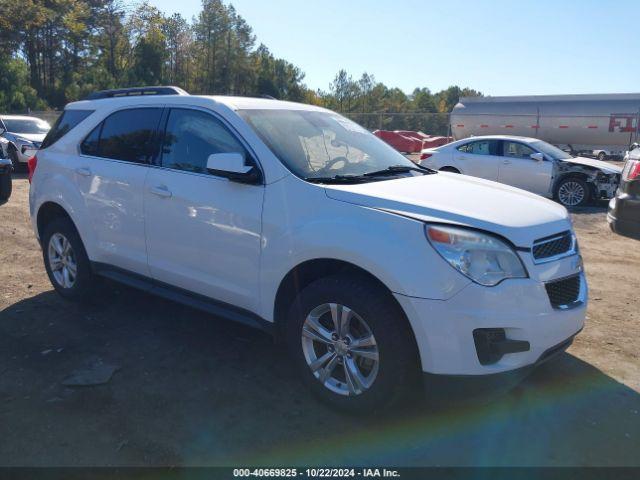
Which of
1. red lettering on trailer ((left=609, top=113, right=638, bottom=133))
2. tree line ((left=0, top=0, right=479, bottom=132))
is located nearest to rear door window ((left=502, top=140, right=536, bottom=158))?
red lettering on trailer ((left=609, top=113, right=638, bottom=133))

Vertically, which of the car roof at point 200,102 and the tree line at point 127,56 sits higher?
the tree line at point 127,56

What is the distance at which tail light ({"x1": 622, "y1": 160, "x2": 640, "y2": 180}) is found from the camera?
24.9ft

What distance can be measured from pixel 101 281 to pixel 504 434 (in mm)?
3710

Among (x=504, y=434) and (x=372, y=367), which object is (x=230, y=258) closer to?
(x=372, y=367)

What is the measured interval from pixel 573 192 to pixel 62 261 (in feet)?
34.3

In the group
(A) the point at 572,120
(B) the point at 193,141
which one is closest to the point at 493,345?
(B) the point at 193,141

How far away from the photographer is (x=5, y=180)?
10867 millimetres

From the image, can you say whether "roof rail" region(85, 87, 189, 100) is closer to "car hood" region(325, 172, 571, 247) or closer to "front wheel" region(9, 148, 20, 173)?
"car hood" region(325, 172, 571, 247)

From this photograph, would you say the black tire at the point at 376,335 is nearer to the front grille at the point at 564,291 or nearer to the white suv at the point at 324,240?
the white suv at the point at 324,240

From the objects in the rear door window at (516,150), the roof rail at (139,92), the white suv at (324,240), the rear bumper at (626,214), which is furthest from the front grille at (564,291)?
the rear door window at (516,150)

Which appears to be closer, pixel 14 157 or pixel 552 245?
pixel 552 245

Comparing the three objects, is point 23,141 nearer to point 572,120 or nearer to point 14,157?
point 14,157

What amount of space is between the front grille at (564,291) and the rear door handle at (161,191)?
2620 mm

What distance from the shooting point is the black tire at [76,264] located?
5023 mm
